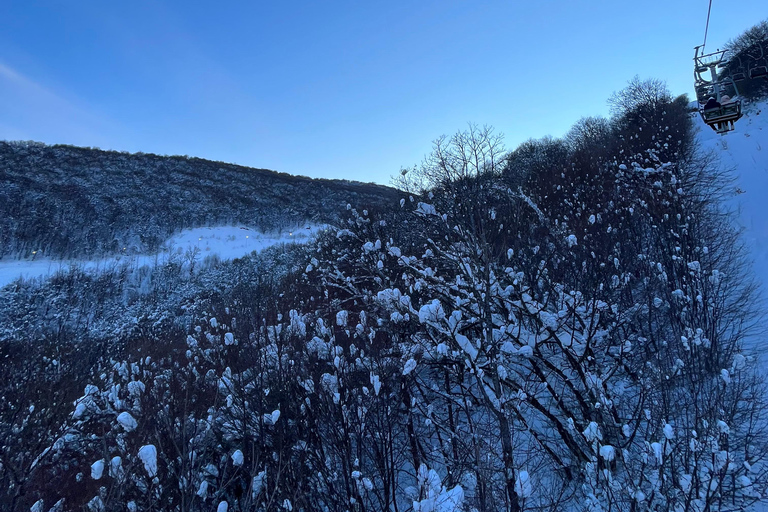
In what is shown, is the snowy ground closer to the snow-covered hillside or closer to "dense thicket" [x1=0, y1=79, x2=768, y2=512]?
"dense thicket" [x1=0, y1=79, x2=768, y2=512]

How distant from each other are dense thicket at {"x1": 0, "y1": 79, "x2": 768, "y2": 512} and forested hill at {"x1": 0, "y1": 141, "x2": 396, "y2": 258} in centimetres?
1852

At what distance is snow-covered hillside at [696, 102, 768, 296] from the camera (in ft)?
32.7

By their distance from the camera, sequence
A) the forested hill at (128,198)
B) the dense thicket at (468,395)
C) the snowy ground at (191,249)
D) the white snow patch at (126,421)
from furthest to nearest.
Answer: the forested hill at (128,198)
the snowy ground at (191,249)
the dense thicket at (468,395)
the white snow patch at (126,421)

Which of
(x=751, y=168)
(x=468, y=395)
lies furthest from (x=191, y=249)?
(x=751, y=168)

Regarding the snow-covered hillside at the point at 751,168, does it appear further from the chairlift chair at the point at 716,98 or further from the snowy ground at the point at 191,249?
the snowy ground at the point at 191,249

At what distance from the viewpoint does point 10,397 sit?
923 cm

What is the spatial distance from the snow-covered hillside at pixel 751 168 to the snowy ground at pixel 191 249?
28562 millimetres

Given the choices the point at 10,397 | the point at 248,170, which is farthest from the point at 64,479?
the point at 248,170

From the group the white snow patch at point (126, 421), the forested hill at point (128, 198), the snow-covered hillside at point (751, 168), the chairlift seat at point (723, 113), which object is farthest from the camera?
the forested hill at point (128, 198)

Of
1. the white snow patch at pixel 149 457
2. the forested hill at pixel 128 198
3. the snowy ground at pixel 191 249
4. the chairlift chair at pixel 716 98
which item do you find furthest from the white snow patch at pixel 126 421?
the snowy ground at pixel 191 249

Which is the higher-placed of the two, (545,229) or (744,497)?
(545,229)

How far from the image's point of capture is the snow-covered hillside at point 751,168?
9.96 meters

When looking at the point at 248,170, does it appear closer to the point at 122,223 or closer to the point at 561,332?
the point at 122,223

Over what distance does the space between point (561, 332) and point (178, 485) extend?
764 cm
